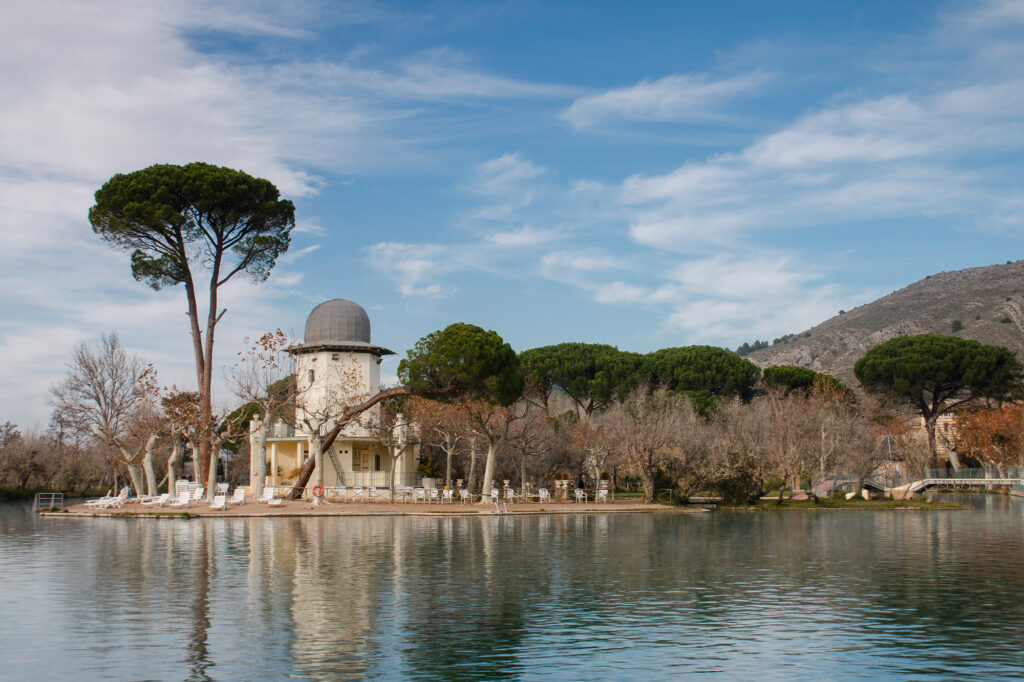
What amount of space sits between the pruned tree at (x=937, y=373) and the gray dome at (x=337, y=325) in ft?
144

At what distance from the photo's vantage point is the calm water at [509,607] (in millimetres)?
10102

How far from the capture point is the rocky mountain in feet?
346

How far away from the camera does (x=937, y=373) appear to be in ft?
228


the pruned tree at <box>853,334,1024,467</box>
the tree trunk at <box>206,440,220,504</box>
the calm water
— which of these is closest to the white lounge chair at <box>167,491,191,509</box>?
the tree trunk at <box>206,440,220,504</box>

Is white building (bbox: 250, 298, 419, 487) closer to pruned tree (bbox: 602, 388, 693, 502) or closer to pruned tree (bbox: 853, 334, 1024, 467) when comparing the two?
pruned tree (bbox: 602, 388, 693, 502)

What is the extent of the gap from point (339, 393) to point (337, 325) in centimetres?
395

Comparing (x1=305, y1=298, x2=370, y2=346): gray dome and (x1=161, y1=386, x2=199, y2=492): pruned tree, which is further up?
(x1=305, y1=298, x2=370, y2=346): gray dome

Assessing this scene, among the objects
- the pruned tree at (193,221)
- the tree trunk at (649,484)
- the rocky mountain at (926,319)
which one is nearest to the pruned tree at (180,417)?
the pruned tree at (193,221)

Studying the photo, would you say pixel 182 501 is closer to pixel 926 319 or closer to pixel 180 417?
pixel 180 417

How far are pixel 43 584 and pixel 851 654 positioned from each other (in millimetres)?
13436

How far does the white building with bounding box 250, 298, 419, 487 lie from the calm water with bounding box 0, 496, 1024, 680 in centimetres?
2453

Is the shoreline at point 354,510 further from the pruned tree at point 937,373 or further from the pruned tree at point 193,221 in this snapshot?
the pruned tree at point 937,373

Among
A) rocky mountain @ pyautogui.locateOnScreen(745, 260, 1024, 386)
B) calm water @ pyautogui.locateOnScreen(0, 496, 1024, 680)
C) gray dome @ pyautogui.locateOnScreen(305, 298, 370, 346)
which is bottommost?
calm water @ pyautogui.locateOnScreen(0, 496, 1024, 680)

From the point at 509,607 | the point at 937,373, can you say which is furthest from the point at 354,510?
the point at 937,373
